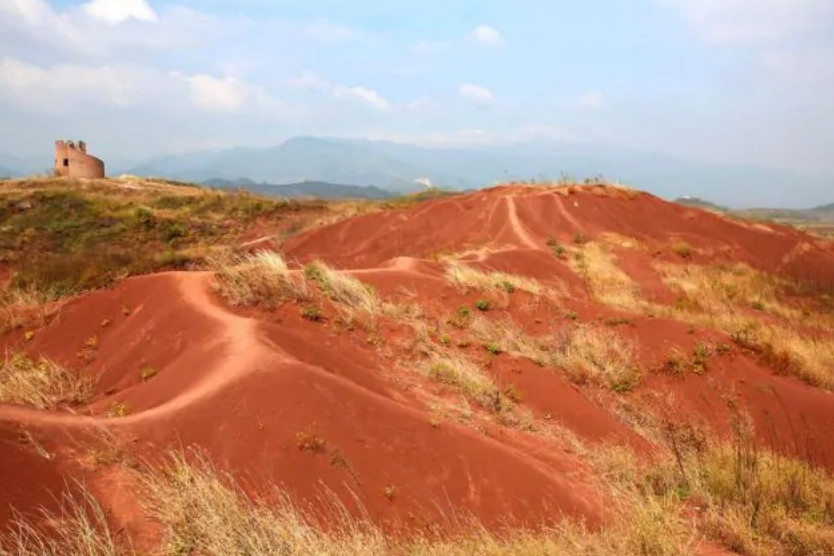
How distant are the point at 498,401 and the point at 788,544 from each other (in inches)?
154

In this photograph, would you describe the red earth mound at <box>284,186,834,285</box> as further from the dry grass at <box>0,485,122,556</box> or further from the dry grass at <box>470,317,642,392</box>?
the dry grass at <box>0,485,122,556</box>

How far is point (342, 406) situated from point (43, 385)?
4.05m

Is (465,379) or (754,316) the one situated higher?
(754,316)

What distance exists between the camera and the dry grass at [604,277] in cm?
1589

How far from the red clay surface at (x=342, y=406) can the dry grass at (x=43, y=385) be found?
0.94 ft

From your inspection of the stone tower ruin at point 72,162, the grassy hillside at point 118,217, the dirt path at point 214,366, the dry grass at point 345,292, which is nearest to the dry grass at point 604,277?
the dry grass at point 345,292

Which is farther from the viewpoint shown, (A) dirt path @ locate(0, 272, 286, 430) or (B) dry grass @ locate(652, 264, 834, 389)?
(B) dry grass @ locate(652, 264, 834, 389)

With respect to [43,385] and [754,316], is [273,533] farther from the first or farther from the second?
[754,316]

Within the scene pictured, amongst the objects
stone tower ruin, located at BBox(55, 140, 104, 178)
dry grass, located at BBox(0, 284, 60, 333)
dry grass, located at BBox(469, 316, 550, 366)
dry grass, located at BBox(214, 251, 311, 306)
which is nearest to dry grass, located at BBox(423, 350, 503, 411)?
dry grass, located at BBox(469, 316, 550, 366)

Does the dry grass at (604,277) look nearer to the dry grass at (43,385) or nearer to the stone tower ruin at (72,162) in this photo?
the dry grass at (43,385)

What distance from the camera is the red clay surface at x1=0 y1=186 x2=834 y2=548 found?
5.64m

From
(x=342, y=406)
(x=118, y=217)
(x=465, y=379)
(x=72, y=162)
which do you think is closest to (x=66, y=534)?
(x=342, y=406)

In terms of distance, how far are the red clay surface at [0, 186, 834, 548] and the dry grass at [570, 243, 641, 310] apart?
9.58ft

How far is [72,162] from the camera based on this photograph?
44.4m
